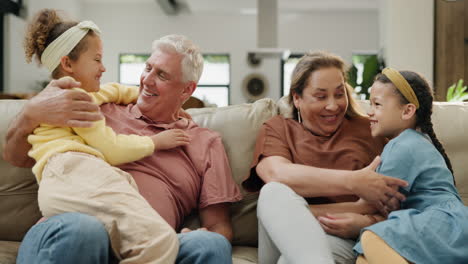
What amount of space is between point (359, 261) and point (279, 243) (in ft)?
0.74

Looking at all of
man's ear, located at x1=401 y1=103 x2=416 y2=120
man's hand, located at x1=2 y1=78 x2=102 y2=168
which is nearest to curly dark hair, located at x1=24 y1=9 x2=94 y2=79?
man's hand, located at x1=2 y1=78 x2=102 y2=168

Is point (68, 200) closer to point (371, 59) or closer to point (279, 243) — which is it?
point (279, 243)

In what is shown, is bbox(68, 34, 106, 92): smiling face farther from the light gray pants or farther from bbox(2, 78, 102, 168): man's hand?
the light gray pants

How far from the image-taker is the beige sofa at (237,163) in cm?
174

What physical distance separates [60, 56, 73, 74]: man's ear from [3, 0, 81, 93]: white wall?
18.5 feet

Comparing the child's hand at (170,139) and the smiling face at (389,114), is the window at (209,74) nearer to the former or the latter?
the child's hand at (170,139)

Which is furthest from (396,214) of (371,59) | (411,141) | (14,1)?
(14,1)

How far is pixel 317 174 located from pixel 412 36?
4.78 metres

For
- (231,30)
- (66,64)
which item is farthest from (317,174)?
(231,30)

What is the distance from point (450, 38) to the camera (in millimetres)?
5609

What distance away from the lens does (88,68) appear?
62.6 inches

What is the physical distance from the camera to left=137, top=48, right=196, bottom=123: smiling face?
1766 millimetres

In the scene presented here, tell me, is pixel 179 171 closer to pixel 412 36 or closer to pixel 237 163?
pixel 237 163

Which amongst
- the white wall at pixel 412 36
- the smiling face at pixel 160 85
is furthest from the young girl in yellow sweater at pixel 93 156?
the white wall at pixel 412 36
